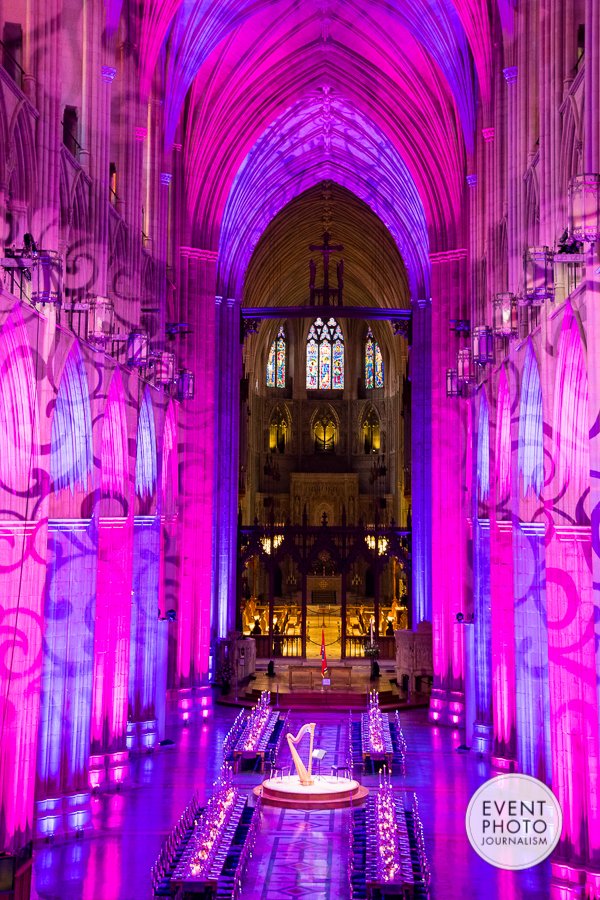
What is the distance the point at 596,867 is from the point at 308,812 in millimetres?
6768

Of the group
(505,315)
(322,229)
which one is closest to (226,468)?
(322,229)

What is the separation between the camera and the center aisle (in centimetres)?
1375

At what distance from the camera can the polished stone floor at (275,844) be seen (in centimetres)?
1371

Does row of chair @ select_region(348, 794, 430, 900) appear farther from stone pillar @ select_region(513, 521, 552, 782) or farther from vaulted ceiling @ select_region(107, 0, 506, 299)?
vaulted ceiling @ select_region(107, 0, 506, 299)

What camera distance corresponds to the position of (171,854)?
13.9 metres

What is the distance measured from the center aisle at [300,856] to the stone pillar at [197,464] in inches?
473

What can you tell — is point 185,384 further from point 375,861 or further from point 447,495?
point 375,861

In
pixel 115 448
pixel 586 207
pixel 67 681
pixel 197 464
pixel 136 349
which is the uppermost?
pixel 136 349

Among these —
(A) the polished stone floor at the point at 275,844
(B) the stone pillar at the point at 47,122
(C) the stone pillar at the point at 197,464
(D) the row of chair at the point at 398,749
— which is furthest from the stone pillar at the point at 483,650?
(B) the stone pillar at the point at 47,122

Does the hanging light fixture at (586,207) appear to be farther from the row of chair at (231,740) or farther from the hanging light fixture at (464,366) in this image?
the row of chair at (231,740)

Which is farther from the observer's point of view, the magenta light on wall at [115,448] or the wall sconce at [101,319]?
the magenta light on wall at [115,448]

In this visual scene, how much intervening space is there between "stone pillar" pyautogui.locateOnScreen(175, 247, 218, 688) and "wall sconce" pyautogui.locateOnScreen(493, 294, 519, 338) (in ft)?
50.0

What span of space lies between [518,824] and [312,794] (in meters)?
4.70

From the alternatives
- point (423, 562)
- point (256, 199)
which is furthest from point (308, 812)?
point (256, 199)
